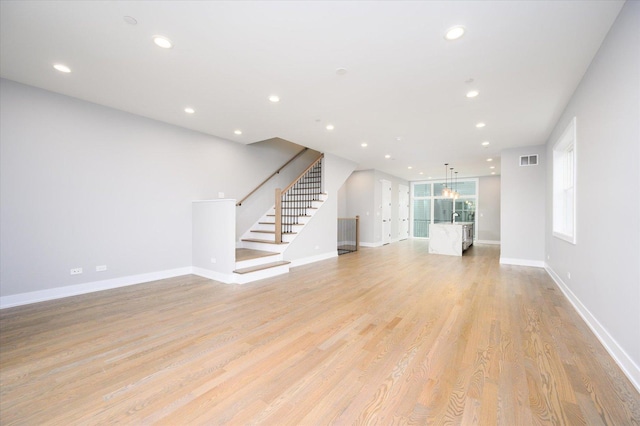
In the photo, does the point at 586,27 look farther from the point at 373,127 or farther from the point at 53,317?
the point at 53,317

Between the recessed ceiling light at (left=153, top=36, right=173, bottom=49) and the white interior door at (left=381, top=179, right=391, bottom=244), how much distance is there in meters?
8.41

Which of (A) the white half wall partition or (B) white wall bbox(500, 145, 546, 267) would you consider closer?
(A) the white half wall partition

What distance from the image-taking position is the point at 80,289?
3.97 meters

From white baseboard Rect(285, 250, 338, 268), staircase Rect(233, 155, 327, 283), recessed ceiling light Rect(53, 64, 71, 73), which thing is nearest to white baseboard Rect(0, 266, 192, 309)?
staircase Rect(233, 155, 327, 283)

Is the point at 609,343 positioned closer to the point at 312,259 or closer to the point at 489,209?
the point at 312,259

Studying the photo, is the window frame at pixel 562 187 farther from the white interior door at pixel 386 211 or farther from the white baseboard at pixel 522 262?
the white interior door at pixel 386 211

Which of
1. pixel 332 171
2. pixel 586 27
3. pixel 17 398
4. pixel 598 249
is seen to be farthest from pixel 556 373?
pixel 332 171

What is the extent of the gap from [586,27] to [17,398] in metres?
5.36

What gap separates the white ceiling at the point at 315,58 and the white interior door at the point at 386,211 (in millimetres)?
5374

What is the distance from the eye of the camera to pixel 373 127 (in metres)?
5.07

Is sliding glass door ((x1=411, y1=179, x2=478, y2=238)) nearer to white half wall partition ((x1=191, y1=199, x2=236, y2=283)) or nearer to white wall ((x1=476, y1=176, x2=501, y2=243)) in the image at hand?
white wall ((x1=476, y1=176, x2=501, y2=243))

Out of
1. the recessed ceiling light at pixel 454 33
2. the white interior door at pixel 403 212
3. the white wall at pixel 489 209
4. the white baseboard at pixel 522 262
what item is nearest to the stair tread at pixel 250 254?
the recessed ceiling light at pixel 454 33

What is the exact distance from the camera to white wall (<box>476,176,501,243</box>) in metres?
10.7

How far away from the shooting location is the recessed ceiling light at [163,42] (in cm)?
252
